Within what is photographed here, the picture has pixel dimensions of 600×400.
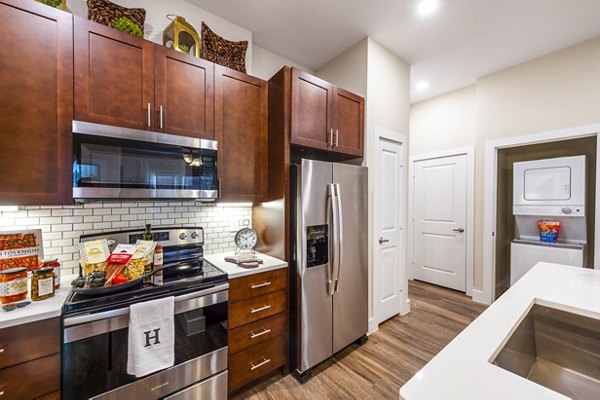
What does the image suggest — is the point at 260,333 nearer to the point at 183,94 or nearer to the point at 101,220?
the point at 101,220

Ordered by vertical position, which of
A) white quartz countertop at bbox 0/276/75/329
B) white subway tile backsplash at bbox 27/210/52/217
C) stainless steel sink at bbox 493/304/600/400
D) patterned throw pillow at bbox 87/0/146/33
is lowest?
stainless steel sink at bbox 493/304/600/400

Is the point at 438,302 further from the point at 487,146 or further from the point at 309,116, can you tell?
the point at 309,116

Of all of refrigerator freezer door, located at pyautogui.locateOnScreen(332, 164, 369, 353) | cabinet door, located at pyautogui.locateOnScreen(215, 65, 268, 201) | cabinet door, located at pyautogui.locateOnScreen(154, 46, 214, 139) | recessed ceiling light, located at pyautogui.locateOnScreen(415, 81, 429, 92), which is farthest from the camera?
recessed ceiling light, located at pyautogui.locateOnScreen(415, 81, 429, 92)

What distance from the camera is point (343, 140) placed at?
2.43 meters

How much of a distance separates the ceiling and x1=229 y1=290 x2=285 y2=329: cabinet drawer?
2439mm

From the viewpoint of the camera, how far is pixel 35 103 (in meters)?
1.32

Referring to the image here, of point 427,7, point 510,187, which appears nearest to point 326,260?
point 427,7

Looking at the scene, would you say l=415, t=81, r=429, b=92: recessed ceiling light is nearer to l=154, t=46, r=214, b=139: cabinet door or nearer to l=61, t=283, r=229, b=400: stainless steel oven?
l=154, t=46, r=214, b=139: cabinet door

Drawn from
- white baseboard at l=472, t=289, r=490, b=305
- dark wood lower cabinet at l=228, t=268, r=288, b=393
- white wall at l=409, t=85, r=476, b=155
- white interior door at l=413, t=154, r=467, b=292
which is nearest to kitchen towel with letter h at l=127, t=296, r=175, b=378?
dark wood lower cabinet at l=228, t=268, r=288, b=393

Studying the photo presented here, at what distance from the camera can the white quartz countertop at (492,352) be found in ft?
2.10

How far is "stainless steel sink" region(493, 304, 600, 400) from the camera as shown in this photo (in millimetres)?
1050

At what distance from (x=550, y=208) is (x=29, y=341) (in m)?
4.61

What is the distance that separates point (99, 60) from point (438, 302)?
14.2 ft

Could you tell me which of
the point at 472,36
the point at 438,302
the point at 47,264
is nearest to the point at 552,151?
the point at 472,36
